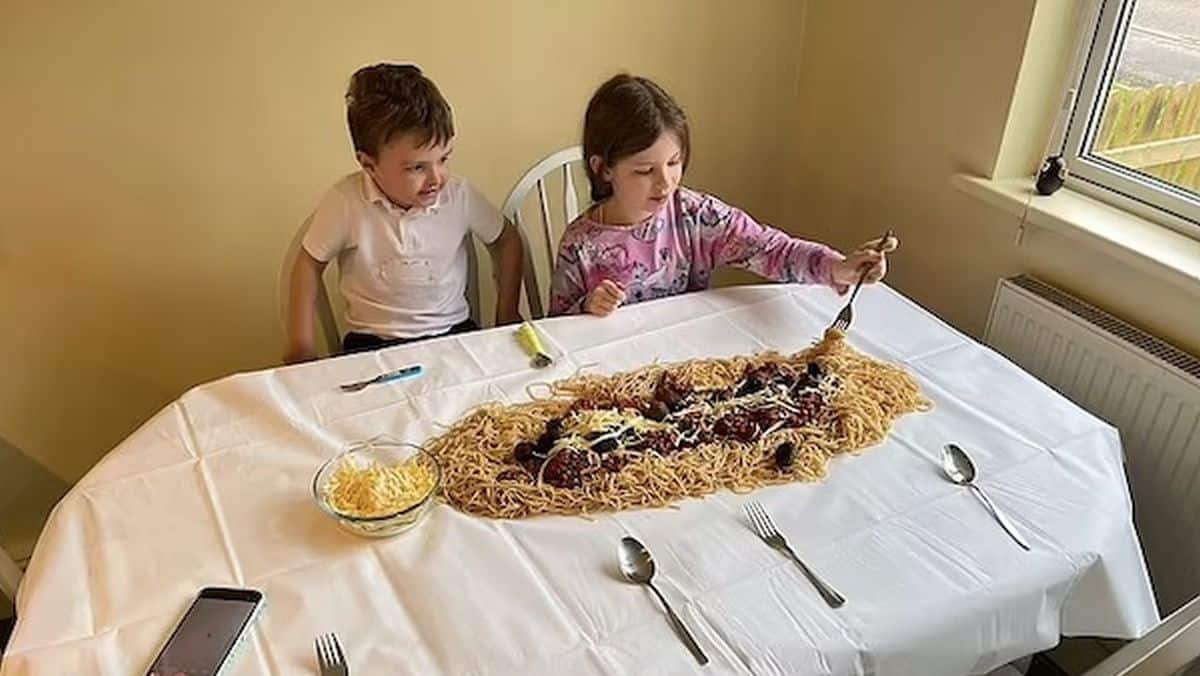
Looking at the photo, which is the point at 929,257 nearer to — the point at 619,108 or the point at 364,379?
the point at 619,108

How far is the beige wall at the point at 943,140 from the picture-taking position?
1619 millimetres

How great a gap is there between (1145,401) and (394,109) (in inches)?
51.3

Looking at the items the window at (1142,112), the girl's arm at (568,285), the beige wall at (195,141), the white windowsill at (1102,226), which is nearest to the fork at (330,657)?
the girl's arm at (568,285)

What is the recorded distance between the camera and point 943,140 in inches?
72.7

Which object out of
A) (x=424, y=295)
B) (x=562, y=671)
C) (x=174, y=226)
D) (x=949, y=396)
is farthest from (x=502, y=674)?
(x=174, y=226)

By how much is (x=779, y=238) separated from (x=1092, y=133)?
66 cm

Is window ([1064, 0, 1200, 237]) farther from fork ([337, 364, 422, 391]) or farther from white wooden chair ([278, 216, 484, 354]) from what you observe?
fork ([337, 364, 422, 391])

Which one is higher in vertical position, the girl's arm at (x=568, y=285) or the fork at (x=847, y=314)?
the fork at (x=847, y=314)

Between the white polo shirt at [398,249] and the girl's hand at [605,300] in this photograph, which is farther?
the white polo shirt at [398,249]

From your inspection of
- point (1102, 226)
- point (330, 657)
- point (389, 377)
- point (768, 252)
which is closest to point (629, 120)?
point (768, 252)

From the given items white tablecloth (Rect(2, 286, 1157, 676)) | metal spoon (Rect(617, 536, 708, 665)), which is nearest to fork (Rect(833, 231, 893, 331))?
white tablecloth (Rect(2, 286, 1157, 676))

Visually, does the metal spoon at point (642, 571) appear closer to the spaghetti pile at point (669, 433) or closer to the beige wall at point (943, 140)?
the spaghetti pile at point (669, 433)

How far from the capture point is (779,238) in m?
1.59

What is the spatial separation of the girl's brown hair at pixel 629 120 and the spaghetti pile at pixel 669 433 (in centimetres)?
39
